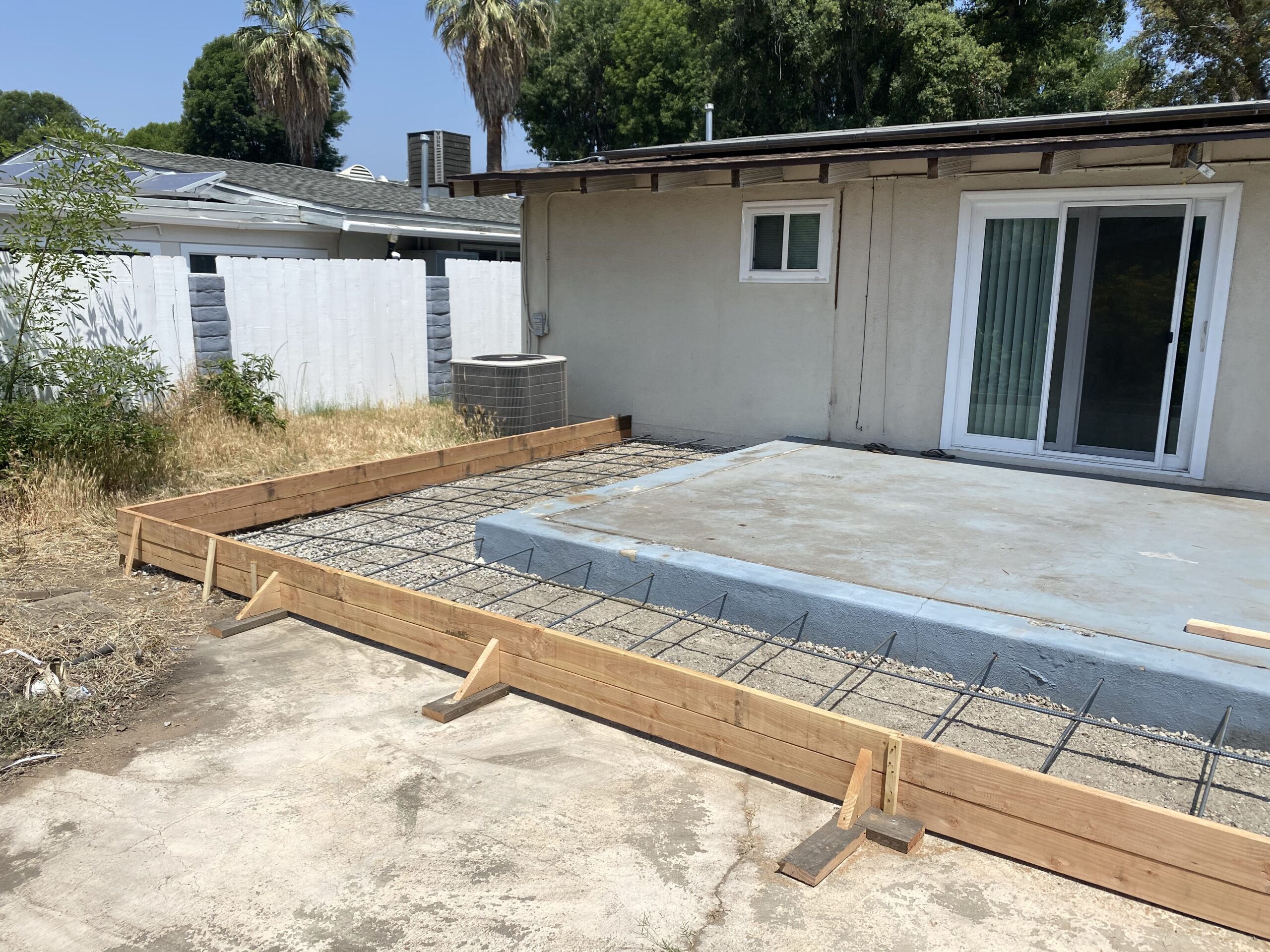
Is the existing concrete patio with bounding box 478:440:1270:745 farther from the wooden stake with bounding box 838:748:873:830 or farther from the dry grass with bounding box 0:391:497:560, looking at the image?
the dry grass with bounding box 0:391:497:560

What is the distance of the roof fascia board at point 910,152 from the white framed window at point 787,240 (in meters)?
0.53

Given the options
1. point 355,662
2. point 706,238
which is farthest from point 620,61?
point 355,662

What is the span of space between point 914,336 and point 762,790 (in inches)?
231

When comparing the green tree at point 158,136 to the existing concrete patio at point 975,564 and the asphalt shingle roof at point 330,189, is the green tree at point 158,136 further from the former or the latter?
the existing concrete patio at point 975,564

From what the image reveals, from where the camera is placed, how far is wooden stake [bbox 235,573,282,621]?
204 inches

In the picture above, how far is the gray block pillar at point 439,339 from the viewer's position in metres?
12.6

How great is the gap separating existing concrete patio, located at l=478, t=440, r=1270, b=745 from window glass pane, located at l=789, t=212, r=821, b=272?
2466mm

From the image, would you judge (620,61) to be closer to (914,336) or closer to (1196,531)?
(914,336)

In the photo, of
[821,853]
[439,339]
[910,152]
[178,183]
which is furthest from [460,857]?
[178,183]

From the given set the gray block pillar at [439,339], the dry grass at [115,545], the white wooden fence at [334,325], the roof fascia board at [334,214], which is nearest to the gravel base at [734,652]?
the dry grass at [115,545]

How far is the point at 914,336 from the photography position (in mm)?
8469

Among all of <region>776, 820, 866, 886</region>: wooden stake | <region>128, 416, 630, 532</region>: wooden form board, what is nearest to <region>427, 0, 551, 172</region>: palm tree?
<region>128, 416, 630, 532</region>: wooden form board

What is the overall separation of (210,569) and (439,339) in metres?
7.50

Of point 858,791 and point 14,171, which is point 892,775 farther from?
point 14,171
